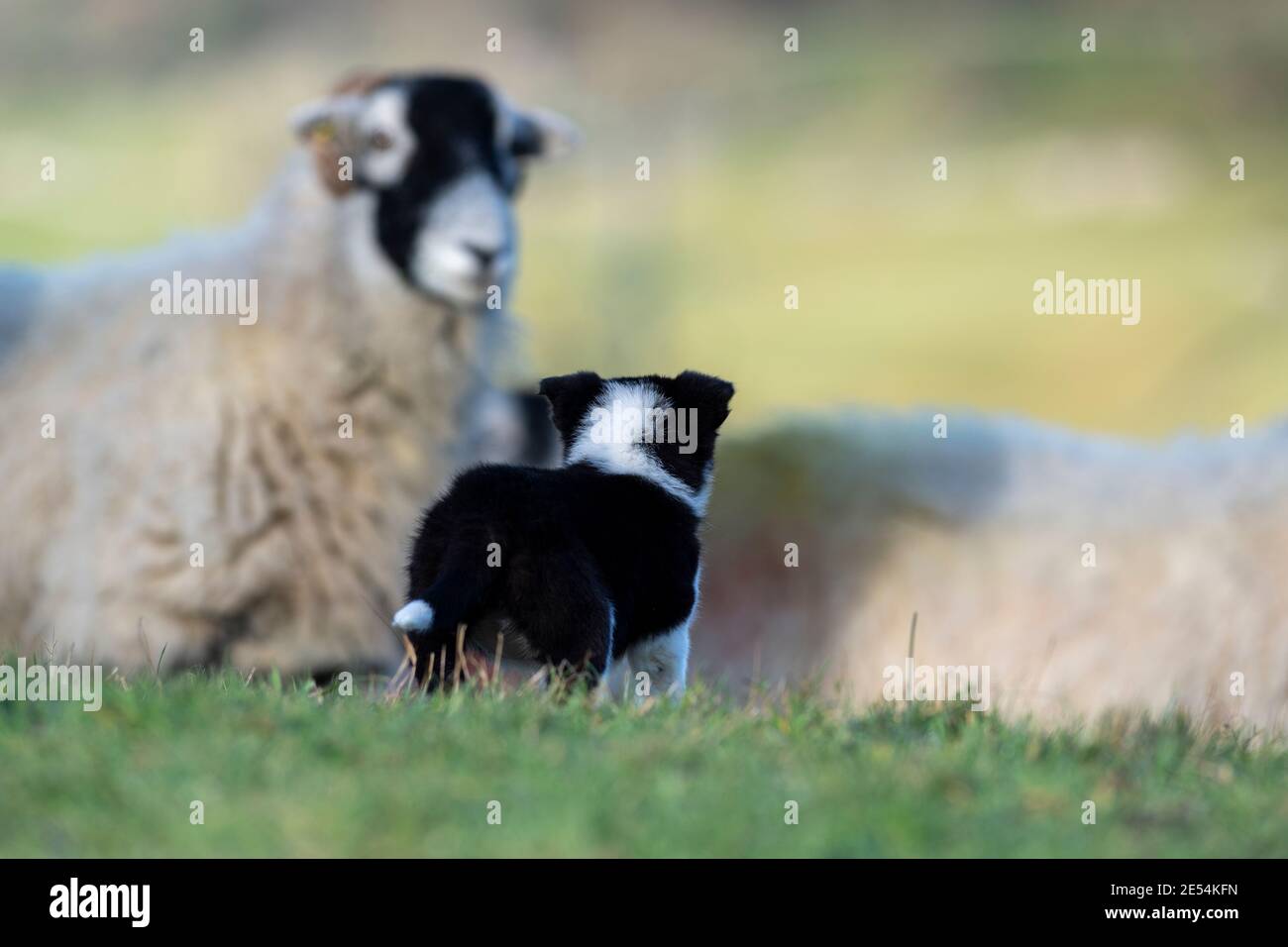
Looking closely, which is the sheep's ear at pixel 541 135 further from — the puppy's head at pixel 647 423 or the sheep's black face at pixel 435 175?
the puppy's head at pixel 647 423

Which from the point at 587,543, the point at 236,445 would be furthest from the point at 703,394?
the point at 236,445

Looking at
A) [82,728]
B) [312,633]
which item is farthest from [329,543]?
[82,728]

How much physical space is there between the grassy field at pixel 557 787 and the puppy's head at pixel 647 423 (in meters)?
0.80

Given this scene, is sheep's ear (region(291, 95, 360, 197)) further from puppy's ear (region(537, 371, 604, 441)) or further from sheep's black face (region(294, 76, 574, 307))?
puppy's ear (region(537, 371, 604, 441))

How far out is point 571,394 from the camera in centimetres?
485

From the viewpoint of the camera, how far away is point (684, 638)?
4707 mm

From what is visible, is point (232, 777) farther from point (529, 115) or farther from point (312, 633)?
point (529, 115)

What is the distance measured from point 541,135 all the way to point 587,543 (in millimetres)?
4992

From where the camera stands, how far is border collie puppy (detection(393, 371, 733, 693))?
425 centimetres

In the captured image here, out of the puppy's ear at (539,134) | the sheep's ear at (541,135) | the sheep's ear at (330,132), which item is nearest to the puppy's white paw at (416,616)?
the sheep's ear at (330,132)

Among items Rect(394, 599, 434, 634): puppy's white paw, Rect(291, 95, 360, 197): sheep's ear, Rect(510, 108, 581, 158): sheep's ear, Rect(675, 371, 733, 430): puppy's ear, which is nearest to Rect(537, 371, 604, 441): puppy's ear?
Rect(675, 371, 733, 430): puppy's ear

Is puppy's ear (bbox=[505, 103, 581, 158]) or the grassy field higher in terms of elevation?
puppy's ear (bbox=[505, 103, 581, 158])

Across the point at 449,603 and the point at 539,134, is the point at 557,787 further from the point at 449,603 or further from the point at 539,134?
the point at 539,134

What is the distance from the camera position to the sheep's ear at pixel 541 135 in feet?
28.5
